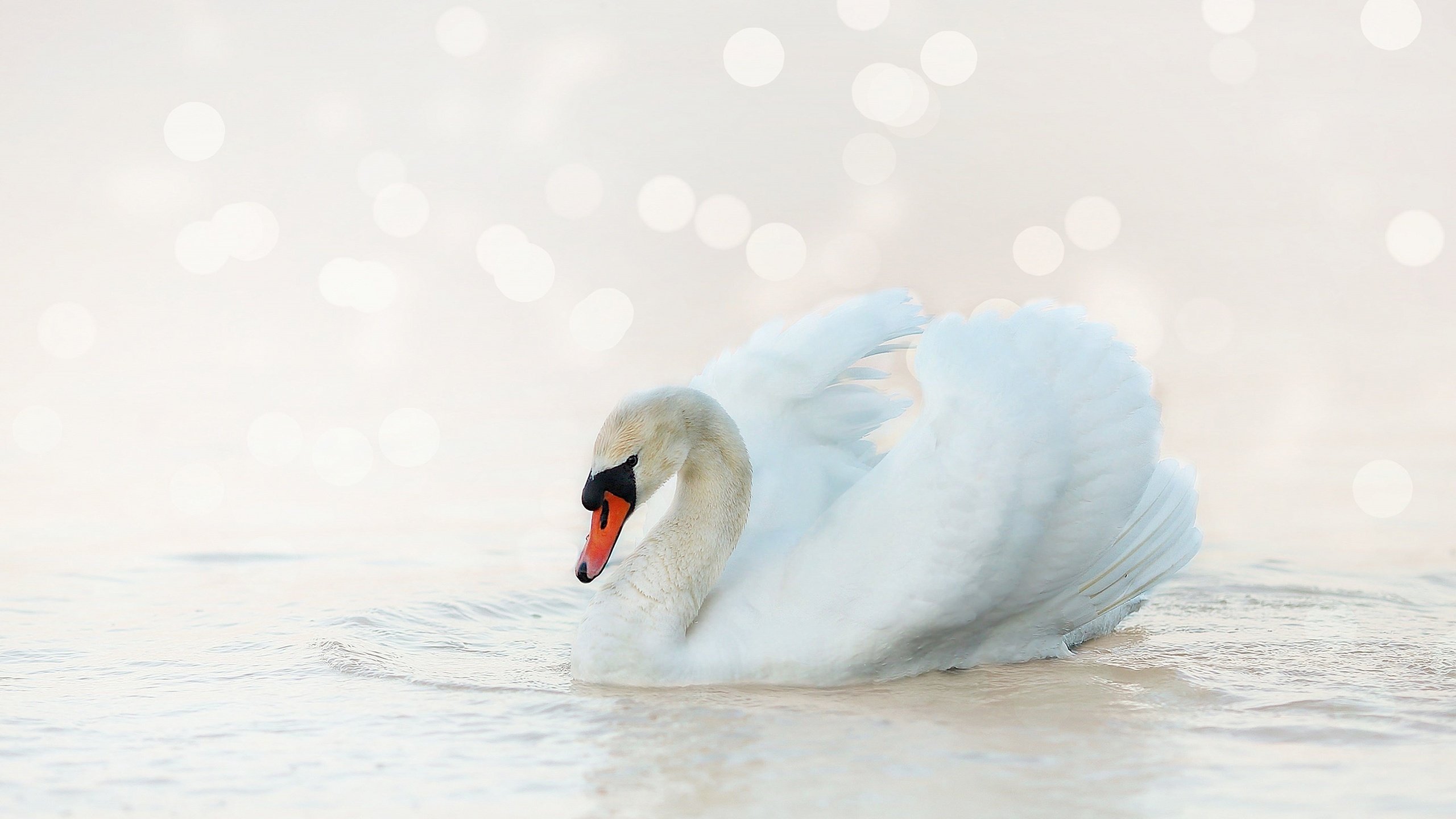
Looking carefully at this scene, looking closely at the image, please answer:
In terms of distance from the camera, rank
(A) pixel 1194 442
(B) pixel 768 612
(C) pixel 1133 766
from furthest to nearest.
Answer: (A) pixel 1194 442 < (B) pixel 768 612 < (C) pixel 1133 766

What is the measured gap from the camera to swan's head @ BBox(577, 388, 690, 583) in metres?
5.22

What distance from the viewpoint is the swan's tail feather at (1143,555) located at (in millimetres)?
5832

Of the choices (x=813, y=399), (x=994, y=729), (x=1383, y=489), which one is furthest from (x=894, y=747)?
(x=1383, y=489)

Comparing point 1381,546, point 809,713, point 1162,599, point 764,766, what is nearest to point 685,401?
Answer: point 809,713

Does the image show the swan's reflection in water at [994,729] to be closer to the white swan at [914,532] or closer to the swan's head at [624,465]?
the white swan at [914,532]

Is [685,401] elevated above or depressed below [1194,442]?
below

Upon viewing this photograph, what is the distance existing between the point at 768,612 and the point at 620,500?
65 cm

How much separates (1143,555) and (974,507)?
49.6 inches

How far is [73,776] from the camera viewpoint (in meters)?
4.25

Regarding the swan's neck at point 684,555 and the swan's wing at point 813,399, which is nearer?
the swan's neck at point 684,555

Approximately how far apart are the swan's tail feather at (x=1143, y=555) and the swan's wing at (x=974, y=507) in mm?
247

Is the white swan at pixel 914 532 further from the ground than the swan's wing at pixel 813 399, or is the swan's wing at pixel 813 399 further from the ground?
the swan's wing at pixel 813 399

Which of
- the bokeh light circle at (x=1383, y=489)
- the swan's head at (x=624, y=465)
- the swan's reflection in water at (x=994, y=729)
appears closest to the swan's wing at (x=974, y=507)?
the swan's reflection in water at (x=994, y=729)

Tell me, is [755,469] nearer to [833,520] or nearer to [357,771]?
[833,520]
